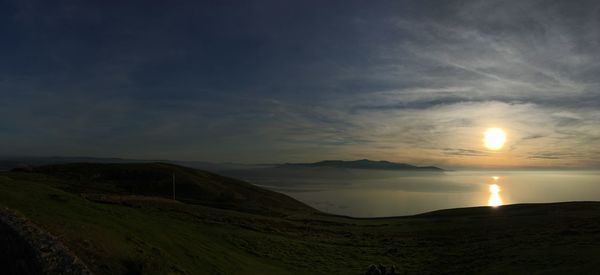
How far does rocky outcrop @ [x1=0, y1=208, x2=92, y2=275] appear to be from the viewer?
11.4 m

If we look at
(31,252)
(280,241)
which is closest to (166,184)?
(280,241)

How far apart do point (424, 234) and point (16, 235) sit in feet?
135

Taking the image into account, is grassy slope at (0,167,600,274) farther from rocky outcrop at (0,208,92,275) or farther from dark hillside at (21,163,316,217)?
dark hillside at (21,163,316,217)

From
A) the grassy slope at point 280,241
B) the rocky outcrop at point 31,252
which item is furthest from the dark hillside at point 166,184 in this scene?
the rocky outcrop at point 31,252

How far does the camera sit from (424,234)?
1735 inches

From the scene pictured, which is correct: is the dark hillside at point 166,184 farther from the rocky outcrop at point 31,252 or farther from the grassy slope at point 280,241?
the rocky outcrop at point 31,252

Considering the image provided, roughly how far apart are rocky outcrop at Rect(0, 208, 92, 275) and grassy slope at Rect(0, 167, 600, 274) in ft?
1.79

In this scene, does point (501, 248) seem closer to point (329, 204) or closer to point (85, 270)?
point (85, 270)

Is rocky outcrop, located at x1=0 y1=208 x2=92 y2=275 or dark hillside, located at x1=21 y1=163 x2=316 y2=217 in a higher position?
rocky outcrop, located at x1=0 y1=208 x2=92 y2=275

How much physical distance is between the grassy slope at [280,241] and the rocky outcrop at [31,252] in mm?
544

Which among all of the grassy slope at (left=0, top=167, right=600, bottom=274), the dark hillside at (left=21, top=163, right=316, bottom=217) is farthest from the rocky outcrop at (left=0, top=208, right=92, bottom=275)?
the dark hillside at (left=21, top=163, right=316, bottom=217)

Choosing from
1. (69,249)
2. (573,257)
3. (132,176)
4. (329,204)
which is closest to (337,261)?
(573,257)

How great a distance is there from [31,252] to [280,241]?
24.1 m

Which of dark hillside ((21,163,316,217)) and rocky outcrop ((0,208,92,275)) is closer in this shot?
rocky outcrop ((0,208,92,275))
